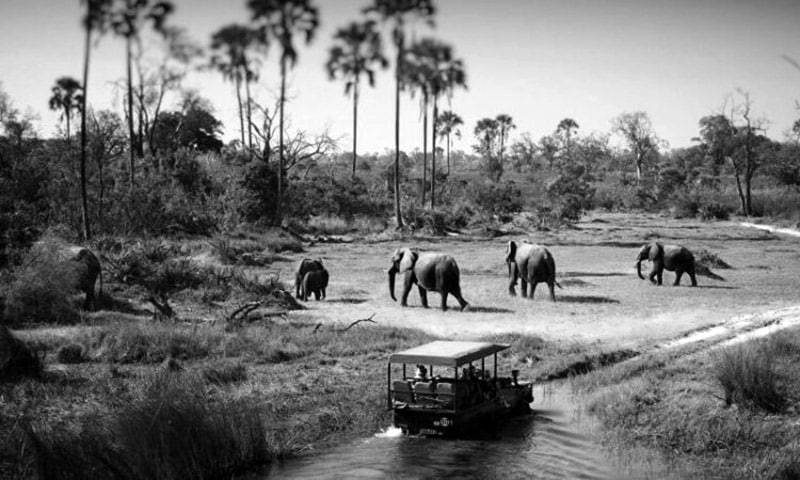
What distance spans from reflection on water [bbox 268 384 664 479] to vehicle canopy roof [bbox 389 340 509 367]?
4.20ft

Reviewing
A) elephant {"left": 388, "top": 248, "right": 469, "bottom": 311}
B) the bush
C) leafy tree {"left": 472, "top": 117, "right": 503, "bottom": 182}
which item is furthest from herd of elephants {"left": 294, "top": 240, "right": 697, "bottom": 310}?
leafy tree {"left": 472, "top": 117, "right": 503, "bottom": 182}

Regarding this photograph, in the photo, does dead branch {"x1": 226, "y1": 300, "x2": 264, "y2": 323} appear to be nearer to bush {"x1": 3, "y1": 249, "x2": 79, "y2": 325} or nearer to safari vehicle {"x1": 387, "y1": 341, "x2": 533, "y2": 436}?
bush {"x1": 3, "y1": 249, "x2": 79, "y2": 325}

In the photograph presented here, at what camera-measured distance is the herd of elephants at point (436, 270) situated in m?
25.9

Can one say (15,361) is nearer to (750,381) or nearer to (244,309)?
(244,309)

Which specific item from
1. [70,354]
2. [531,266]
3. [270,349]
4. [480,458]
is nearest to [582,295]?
[531,266]

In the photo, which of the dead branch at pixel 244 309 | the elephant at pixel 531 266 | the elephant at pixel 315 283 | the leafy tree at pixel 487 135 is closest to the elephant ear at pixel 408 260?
the elephant at pixel 315 283

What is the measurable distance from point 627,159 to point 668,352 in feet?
391

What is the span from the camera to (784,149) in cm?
8269

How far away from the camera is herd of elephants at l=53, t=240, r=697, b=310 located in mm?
25891

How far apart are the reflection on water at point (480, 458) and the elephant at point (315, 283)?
45.7 ft

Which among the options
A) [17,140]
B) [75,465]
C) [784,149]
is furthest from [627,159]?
[75,465]

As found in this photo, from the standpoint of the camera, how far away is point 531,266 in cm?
2889

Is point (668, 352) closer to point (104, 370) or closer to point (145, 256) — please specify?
point (104, 370)

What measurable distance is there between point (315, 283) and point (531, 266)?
708cm
